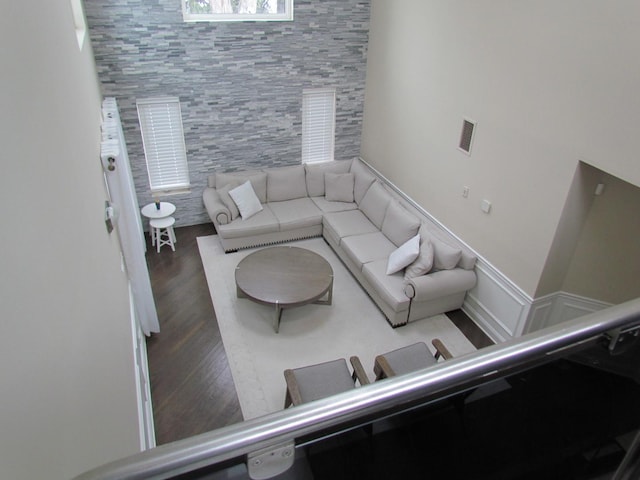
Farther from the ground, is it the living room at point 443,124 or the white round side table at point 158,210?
the living room at point 443,124

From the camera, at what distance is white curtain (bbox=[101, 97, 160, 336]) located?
13.2ft

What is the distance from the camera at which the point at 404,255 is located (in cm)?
565

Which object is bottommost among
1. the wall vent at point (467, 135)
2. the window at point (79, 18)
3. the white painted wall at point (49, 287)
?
the wall vent at point (467, 135)

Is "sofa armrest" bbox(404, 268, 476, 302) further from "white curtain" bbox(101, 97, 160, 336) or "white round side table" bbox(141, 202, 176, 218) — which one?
"white round side table" bbox(141, 202, 176, 218)

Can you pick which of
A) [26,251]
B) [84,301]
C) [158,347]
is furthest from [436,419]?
[158,347]

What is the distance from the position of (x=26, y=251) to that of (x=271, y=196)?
240 inches

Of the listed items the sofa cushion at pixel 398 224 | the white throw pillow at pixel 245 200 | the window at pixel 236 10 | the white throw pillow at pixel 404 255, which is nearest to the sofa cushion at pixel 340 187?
the sofa cushion at pixel 398 224

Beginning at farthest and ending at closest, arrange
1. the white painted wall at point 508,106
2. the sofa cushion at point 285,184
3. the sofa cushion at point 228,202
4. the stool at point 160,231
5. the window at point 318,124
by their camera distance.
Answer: the window at point 318,124, the sofa cushion at point 285,184, the sofa cushion at point 228,202, the stool at point 160,231, the white painted wall at point 508,106

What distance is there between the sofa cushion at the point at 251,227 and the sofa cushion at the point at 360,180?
1.39 metres

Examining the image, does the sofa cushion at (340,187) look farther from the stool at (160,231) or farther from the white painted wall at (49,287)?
the white painted wall at (49,287)

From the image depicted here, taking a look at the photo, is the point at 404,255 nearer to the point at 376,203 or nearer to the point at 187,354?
the point at 376,203

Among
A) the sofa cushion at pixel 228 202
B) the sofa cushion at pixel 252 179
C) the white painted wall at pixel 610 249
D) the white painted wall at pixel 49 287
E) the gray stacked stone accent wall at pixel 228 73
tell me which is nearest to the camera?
the white painted wall at pixel 49 287

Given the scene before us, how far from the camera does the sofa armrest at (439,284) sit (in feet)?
17.5

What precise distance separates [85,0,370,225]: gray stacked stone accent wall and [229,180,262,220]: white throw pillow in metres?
0.67
